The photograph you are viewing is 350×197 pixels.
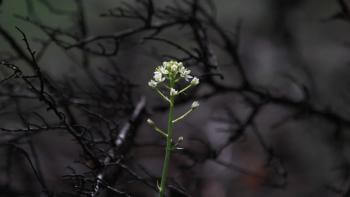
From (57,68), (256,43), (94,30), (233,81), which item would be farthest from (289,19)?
(57,68)

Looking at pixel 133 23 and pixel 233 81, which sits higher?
pixel 133 23

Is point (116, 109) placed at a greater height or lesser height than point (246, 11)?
lesser

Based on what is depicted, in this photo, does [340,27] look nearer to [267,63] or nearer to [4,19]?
[267,63]

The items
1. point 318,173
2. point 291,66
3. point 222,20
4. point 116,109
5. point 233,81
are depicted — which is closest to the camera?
point 116,109

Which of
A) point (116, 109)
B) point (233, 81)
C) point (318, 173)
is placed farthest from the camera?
point (233, 81)

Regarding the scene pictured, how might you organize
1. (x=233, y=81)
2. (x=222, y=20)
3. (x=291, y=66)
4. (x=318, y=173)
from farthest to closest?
(x=222, y=20), (x=233, y=81), (x=291, y=66), (x=318, y=173)

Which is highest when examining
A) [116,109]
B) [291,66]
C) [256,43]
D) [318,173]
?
[256,43]

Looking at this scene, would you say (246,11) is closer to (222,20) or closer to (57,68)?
(222,20)

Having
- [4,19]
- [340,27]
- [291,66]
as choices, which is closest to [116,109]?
[291,66]

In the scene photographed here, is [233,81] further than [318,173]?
Yes
